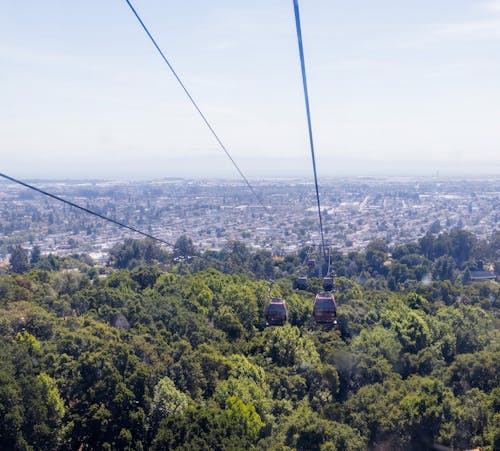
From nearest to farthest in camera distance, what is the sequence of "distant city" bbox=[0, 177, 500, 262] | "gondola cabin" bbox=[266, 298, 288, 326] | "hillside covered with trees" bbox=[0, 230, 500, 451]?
"hillside covered with trees" bbox=[0, 230, 500, 451] → "gondola cabin" bbox=[266, 298, 288, 326] → "distant city" bbox=[0, 177, 500, 262]

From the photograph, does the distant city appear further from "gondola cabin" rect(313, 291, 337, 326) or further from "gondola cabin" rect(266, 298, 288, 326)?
"gondola cabin" rect(313, 291, 337, 326)

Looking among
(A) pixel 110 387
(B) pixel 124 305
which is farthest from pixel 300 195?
(A) pixel 110 387

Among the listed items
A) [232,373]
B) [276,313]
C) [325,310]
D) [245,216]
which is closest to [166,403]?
[232,373]

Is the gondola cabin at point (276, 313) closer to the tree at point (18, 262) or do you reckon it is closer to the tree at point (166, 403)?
the tree at point (166, 403)

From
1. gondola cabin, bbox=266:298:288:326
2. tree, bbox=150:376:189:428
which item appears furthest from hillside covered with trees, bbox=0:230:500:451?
gondola cabin, bbox=266:298:288:326

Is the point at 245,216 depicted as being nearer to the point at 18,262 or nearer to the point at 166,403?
the point at 18,262

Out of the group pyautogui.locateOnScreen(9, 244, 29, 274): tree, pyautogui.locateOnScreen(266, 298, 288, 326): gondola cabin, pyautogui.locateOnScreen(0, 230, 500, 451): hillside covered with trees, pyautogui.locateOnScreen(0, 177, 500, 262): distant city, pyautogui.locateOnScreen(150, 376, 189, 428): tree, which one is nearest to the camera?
pyautogui.locateOnScreen(0, 230, 500, 451): hillside covered with trees
